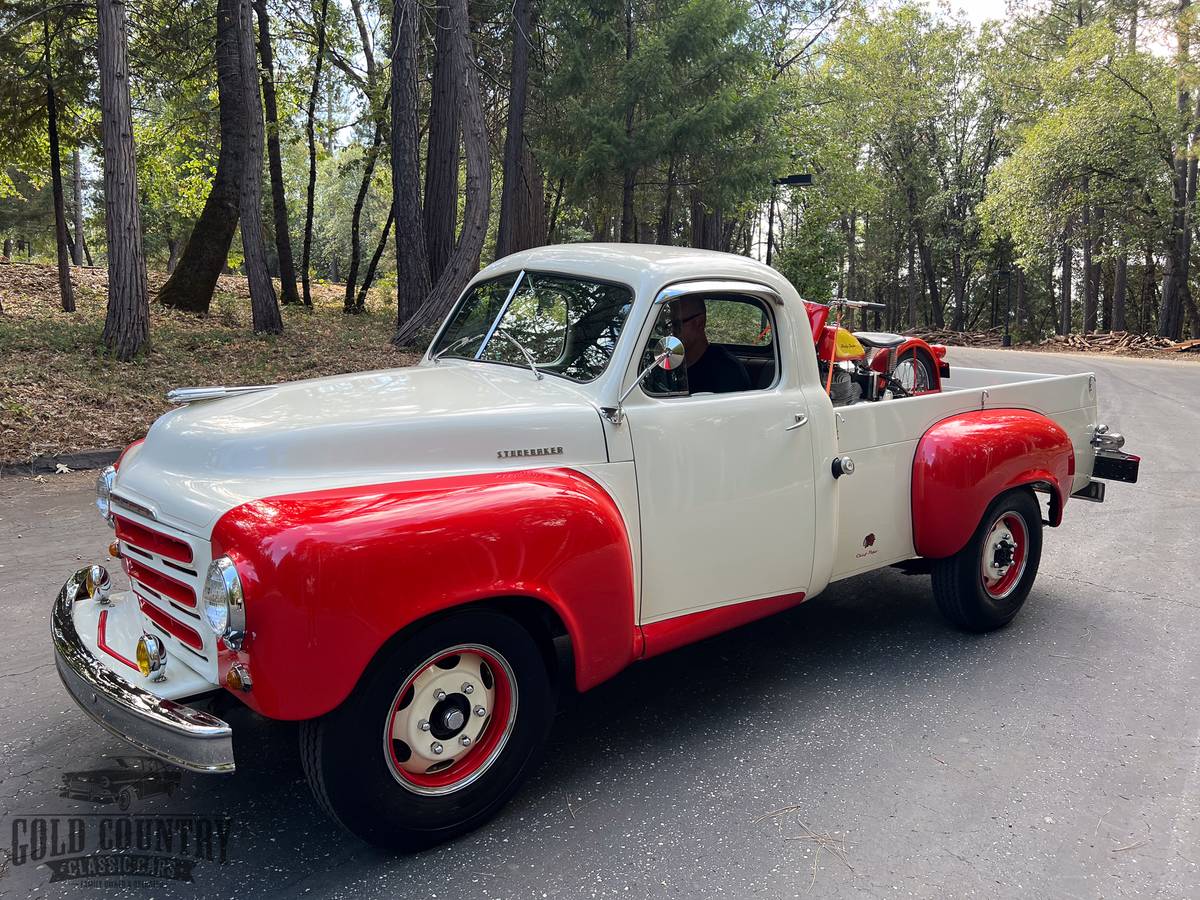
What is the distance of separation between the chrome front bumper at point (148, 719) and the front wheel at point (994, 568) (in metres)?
3.54

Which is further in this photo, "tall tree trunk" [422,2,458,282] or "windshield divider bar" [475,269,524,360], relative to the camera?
"tall tree trunk" [422,2,458,282]

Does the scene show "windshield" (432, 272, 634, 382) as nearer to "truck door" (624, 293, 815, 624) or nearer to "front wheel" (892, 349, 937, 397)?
"truck door" (624, 293, 815, 624)

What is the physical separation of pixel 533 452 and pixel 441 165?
532 inches

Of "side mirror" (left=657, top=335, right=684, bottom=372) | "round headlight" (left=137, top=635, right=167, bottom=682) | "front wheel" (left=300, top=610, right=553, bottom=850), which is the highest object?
"side mirror" (left=657, top=335, right=684, bottom=372)

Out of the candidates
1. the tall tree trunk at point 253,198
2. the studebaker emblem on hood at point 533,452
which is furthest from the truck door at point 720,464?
the tall tree trunk at point 253,198

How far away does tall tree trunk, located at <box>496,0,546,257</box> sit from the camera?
49.4 ft

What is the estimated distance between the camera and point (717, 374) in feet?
12.5

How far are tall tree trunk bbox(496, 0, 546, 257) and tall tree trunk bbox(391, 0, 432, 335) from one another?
177 centimetres

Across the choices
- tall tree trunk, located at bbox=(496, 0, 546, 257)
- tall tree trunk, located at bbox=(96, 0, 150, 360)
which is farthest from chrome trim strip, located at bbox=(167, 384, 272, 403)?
tall tree trunk, located at bbox=(496, 0, 546, 257)

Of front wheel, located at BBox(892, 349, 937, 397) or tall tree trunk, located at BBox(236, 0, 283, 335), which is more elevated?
tall tree trunk, located at BBox(236, 0, 283, 335)

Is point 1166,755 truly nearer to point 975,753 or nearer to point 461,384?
point 975,753

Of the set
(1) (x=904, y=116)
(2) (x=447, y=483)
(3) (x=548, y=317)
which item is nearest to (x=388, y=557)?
(2) (x=447, y=483)

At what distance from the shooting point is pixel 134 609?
319 centimetres

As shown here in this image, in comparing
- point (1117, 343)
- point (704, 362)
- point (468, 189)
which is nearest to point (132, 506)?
point (704, 362)
